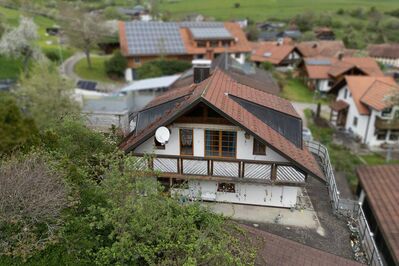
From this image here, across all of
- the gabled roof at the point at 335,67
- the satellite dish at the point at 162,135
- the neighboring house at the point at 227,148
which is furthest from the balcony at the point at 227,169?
the gabled roof at the point at 335,67

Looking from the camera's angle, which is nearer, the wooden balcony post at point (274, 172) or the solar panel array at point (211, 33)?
the wooden balcony post at point (274, 172)

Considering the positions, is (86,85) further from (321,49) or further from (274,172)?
(321,49)

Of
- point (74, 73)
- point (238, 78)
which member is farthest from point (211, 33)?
point (238, 78)

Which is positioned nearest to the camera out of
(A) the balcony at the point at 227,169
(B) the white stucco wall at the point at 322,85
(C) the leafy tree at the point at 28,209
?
(C) the leafy tree at the point at 28,209

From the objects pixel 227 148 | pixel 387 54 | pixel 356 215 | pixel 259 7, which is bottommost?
pixel 387 54

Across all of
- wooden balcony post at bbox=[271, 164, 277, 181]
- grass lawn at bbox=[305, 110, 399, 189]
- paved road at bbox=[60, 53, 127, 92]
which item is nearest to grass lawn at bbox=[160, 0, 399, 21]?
paved road at bbox=[60, 53, 127, 92]

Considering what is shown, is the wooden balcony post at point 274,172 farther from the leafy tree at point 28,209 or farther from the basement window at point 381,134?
the basement window at point 381,134
